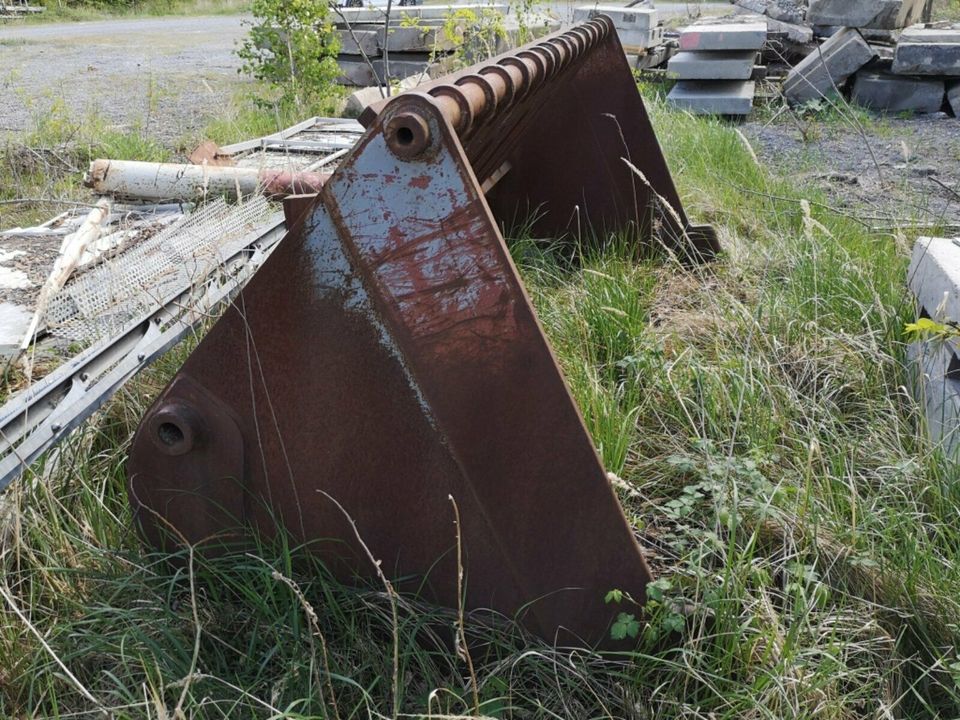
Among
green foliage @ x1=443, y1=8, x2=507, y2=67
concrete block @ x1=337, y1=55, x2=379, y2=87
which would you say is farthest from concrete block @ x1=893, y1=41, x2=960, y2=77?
concrete block @ x1=337, y1=55, x2=379, y2=87

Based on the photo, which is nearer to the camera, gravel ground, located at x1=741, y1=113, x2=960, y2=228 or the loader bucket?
the loader bucket

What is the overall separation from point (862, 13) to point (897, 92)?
3.60ft

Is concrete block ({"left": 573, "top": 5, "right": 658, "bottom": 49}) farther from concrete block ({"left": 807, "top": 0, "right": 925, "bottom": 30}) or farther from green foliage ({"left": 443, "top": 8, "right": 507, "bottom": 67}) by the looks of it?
green foliage ({"left": 443, "top": 8, "right": 507, "bottom": 67})

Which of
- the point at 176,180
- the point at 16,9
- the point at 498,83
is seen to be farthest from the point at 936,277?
the point at 16,9

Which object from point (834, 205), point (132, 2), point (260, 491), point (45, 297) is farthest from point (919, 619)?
point (132, 2)

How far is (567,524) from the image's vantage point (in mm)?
1531

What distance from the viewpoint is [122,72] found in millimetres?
11977

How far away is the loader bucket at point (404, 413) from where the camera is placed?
1429mm

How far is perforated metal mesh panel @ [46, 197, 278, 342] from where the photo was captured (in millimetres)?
3111

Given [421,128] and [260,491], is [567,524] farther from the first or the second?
[421,128]

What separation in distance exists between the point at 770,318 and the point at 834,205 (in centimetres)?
231

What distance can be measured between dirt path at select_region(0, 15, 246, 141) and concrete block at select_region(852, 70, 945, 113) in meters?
6.71

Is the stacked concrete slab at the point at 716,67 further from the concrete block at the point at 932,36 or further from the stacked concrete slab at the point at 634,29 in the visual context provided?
the concrete block at the point at 932,36

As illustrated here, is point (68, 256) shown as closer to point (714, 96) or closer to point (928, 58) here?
point (714, 96)
